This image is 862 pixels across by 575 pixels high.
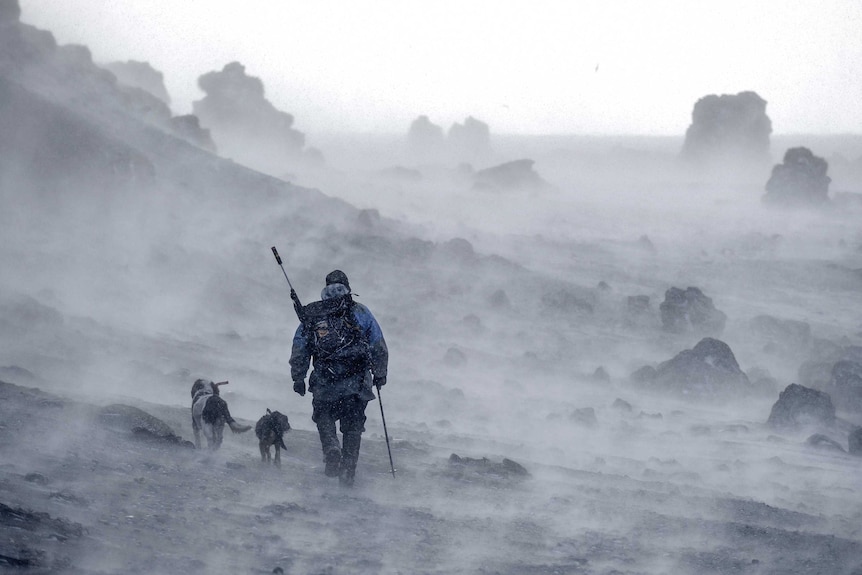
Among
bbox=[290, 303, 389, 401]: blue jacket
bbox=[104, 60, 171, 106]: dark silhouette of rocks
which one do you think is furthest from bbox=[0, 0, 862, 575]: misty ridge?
bbox=[104, 60, 171, 106]: dark silhouette of rocks

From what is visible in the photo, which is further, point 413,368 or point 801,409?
point 413,368

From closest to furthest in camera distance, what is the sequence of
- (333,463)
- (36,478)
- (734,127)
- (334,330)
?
(36,478) < (334,330) < (333,463) < (734,127)

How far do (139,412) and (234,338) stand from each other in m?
9.37

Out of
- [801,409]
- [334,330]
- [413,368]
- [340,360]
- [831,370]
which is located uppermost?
[334,330]

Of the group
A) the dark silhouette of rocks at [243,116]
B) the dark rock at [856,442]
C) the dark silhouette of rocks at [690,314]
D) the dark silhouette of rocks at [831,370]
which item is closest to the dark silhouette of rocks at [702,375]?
the dark silhouette of rocks at [831,370]

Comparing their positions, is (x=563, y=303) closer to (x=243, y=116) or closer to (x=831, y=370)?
(x=831, y=370)

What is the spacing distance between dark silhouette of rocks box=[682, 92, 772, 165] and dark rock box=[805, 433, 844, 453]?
61.9m

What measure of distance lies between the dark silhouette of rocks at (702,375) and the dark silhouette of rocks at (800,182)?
35.6 meters

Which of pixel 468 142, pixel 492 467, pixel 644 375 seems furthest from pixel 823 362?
pixel 468 142

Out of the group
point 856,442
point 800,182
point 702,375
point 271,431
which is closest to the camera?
point 271,431

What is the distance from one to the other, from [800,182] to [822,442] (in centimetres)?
4109

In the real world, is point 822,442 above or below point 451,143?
below

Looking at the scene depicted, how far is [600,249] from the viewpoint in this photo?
120ft

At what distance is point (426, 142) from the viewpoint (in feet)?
313
